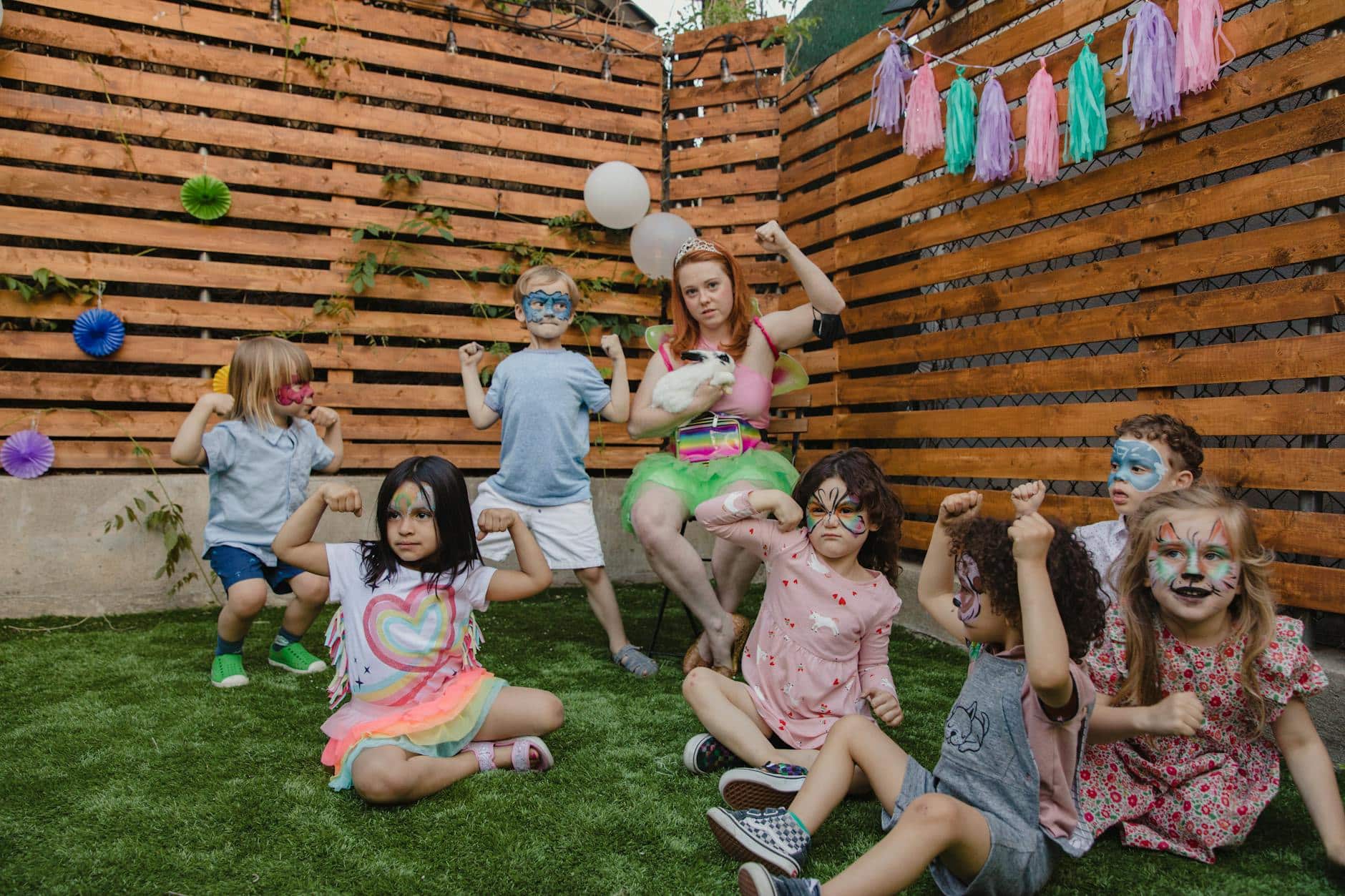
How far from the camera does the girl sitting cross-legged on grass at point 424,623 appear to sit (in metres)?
2.28

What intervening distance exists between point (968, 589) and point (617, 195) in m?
3.51

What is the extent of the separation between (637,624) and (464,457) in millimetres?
1448

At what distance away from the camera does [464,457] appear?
15.9 feet

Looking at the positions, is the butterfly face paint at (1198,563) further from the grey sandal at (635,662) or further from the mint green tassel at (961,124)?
the mint green tassel at (961,124)

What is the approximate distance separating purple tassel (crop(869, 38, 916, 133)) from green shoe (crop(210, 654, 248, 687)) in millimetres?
3493

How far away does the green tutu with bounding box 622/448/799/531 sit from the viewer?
325cm

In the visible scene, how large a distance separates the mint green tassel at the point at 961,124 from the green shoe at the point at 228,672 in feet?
11.1

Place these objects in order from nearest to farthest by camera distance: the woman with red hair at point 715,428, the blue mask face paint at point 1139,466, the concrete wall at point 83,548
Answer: the blue mask face paint at point 1139,466
the woman with red hair at point 715,428
the concrete wall at point 83,548

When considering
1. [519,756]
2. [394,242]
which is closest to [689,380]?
[519,756]

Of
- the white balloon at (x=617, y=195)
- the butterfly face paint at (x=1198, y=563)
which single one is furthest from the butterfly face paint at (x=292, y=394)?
the butterfly face paint at (x=1198, y=563)

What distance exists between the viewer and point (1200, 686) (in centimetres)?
197

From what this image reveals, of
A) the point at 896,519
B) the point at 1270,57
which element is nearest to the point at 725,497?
the point at 896,519

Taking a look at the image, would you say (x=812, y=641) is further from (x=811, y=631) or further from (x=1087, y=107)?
(x=1087, y=107)

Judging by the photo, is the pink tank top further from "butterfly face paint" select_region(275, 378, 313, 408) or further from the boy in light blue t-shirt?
"butterfly face paint" select_region(275, 378, 313, 408)
